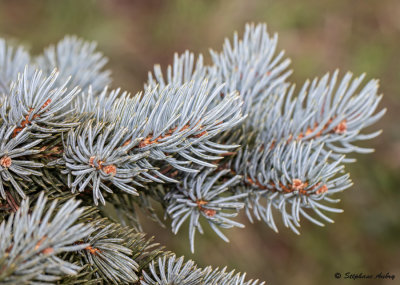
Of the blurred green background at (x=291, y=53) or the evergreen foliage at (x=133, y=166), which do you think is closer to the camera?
the evergreen foliage at (x=133, y=166)

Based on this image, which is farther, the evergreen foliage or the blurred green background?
the blurred green background

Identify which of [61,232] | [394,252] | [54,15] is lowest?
[394,252]

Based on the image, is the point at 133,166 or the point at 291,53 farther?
the point at 291,53

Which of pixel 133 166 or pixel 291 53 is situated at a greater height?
pixel 291 53

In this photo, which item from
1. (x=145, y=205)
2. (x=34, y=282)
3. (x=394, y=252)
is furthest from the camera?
(x=394, y=252)

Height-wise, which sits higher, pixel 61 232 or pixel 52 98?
pixel 52 98

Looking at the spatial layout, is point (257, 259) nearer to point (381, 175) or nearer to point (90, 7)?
point (381, 175)

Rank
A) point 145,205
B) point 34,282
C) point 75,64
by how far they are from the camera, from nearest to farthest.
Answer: point 34,282 < point 145,205 < point 75,64

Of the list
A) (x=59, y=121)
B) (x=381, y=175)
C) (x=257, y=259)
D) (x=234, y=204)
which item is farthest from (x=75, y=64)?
(x=381, y=175)
